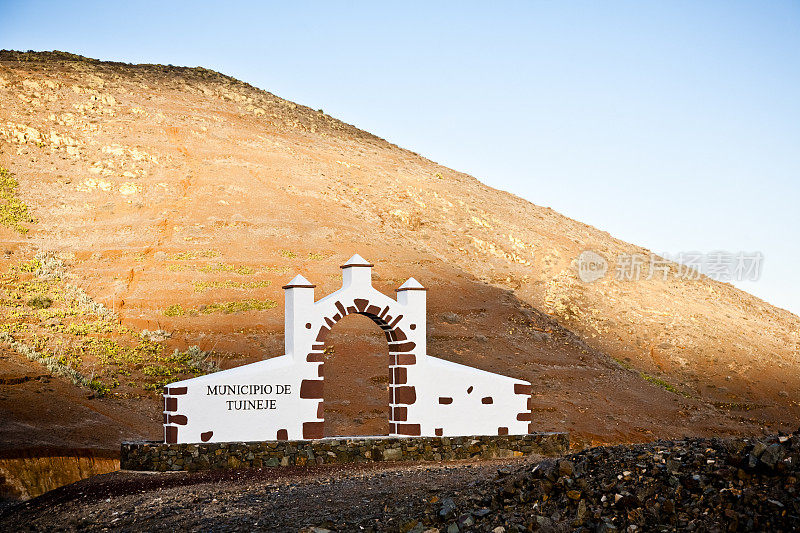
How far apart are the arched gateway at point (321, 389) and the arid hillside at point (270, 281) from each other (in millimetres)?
5397

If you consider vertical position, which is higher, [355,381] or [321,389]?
[355,381]

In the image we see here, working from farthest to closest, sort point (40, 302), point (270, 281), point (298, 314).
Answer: point (270, 281) < point (40, 302) < point (298, 314)

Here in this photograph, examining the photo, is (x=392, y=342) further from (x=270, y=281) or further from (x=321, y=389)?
(x=270, y=281)

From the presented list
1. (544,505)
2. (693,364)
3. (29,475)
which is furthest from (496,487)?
(693,364)

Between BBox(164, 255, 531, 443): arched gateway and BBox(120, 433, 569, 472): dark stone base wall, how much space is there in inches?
12.7

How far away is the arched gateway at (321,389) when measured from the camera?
1900cm

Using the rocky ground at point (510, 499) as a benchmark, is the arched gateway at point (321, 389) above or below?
above

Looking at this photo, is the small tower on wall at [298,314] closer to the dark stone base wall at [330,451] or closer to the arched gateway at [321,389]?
the arched gateway at [321,389]

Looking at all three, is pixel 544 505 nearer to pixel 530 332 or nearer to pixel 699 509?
pixel 699 509

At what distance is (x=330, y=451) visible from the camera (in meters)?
19.2

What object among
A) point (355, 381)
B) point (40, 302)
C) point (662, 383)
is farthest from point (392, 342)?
point (662, 383)

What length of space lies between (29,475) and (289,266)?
60.9 feet

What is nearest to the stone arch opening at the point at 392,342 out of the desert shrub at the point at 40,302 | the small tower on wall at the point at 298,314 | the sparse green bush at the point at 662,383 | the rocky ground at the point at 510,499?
the small tower on wall at the point at 298,314

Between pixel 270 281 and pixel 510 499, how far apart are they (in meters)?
26.7
